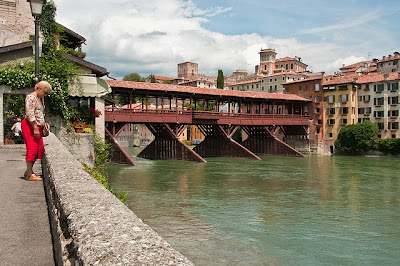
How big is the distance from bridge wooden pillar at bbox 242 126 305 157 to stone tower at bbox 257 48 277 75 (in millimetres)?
63328

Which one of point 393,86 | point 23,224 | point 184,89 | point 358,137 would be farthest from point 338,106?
point 23,224

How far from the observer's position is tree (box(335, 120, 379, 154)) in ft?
131

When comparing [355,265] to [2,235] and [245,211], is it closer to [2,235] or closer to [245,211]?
[245,211]

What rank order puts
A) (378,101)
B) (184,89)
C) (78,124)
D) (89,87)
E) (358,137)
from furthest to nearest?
(378,101) → (358,137) → (184,89) → (89,87) → (78,124)

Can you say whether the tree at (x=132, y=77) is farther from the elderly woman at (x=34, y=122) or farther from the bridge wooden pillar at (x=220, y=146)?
the elderly woman at (x=34, y=122)

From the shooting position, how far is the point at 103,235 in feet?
7.05

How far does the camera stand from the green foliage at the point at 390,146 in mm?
38062

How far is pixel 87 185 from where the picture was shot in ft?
12.0

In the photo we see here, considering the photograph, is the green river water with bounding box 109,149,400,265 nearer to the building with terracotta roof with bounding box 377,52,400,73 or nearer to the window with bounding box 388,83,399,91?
the window with bounding box 388,83,399,91

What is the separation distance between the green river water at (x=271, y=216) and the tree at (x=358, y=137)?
20.0 m

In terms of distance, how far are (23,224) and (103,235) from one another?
6.62 feet

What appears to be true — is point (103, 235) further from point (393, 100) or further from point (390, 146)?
point (393, 100)

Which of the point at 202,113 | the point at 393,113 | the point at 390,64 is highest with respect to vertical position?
the point at 390,64

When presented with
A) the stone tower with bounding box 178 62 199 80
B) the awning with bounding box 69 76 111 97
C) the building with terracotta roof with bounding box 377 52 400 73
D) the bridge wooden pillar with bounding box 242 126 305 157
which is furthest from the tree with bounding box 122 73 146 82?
the awning with bounding box 69 76 111 97
